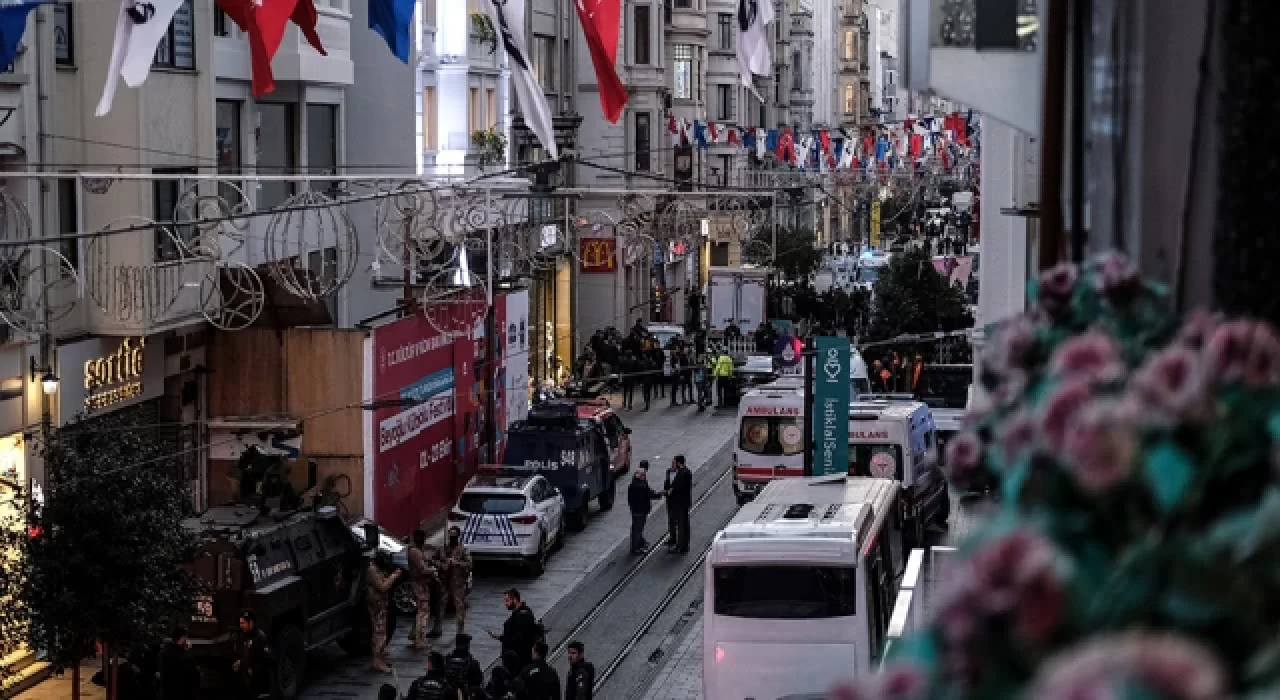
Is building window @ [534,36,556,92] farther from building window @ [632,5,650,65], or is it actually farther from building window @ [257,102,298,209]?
building window @ [257,102,298,209]

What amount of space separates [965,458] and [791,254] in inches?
2811

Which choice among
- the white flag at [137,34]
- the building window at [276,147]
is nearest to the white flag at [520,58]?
the white flag at [137,34]

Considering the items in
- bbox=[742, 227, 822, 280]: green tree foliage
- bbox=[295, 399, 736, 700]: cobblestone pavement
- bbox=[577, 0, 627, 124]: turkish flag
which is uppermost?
bbox=[577, 0, 627, 124]: turkish flag

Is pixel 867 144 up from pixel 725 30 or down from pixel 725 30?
down

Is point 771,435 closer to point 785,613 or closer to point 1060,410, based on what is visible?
point 785,613

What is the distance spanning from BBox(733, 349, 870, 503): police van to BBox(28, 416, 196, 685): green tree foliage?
1571 cm

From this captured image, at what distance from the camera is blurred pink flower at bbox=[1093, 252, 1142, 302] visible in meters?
3.99

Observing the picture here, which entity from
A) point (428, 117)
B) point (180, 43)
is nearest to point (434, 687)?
point (180, 43)

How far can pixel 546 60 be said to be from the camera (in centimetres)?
5738

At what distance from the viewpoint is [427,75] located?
42.2m

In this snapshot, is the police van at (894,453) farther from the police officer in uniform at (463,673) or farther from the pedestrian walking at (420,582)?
the police officer in uniform at (463,673)

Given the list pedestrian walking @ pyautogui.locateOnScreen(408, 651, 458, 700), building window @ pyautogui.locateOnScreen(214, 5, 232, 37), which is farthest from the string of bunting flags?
pedestrian walking @ pyautogui.locateOnScreen(408, 651, 458, 700)

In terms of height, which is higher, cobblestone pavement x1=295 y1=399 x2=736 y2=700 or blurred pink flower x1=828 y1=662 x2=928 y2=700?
blurred pink flower x1=828 y1=662 x2=928 y2=700

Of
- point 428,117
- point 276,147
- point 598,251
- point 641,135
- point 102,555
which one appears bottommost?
point 102,555
